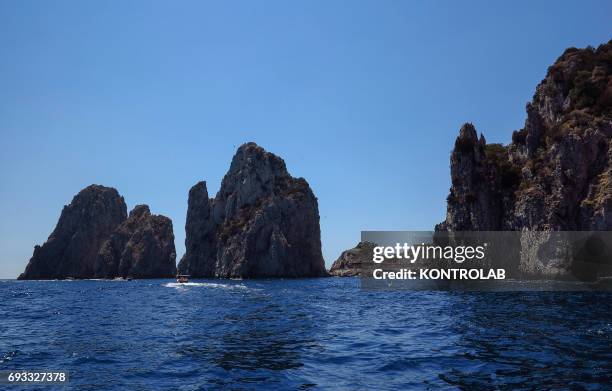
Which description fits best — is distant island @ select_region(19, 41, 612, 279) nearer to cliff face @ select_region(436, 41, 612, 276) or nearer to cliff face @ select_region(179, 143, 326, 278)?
cliff face @ select_region(436, 41, 612, 276)

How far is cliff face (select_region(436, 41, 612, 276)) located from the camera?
261 feet

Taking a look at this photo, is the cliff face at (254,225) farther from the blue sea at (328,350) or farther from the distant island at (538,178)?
the blue sea at (328,350)

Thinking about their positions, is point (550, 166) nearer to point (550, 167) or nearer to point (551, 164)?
point (550, 167)

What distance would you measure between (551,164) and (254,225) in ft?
332

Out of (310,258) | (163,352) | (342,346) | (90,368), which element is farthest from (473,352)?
(310,258)

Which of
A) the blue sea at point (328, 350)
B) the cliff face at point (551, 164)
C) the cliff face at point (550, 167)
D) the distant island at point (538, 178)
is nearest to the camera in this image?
the blue sea at point (328, 350)

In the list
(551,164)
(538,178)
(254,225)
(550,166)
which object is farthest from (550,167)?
(254,225)

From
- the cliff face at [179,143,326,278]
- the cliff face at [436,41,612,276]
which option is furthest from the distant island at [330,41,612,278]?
the cliff face at [179,143,326,278]

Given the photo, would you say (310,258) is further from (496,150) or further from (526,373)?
(526,373)

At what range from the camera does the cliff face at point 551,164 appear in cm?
7969

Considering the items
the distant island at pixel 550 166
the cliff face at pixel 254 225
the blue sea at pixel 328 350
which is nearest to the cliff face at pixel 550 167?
the distant island at pixel 550 166

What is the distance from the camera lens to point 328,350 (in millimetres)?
20578

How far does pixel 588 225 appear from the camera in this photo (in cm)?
7519

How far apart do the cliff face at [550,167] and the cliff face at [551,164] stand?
173 mm
